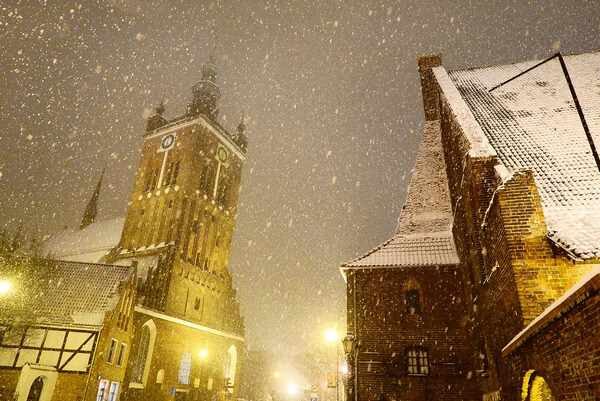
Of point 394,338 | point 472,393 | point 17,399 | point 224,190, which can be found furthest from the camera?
point 224,190

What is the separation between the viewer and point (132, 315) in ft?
84.3

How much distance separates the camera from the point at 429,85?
1983 cm

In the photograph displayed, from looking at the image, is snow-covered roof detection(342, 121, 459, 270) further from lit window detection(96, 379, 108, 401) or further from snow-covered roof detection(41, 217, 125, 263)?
snow-covered roof detection(41, 217, 125, 263)

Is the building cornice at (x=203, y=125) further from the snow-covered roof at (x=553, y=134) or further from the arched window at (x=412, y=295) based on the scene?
the arched window at (x=412, y=295)

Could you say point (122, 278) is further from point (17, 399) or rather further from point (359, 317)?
point (359, 317)

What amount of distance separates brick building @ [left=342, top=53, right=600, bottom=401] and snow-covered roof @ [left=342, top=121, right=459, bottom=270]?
56.0 inches

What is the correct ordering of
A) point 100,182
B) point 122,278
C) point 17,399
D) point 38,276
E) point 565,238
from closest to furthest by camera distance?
point 565,238 → point 17,399 → point 38,276 → point 122,278 → point 100,182

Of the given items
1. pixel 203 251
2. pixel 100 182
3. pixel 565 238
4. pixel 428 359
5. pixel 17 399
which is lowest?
pixel 17 399

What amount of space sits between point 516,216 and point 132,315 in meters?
25.0

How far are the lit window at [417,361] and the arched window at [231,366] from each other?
88.7 ft

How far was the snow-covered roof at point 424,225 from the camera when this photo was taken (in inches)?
595

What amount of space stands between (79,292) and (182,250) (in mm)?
12019

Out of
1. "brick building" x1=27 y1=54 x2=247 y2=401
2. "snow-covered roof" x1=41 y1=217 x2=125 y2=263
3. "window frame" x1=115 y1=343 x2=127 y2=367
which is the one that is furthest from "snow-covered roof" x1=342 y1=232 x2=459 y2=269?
"snow-covered roof" x1=41 y1=217 x2=125 y2=263

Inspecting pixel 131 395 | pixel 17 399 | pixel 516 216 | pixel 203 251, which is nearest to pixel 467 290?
pixel 516 216
